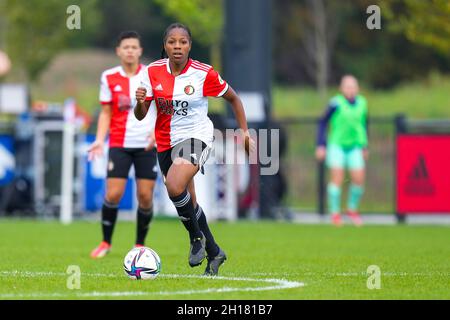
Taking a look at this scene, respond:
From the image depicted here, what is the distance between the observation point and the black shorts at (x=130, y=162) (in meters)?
12.9

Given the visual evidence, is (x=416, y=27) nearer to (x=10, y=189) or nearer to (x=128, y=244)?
(x=10, y=189)

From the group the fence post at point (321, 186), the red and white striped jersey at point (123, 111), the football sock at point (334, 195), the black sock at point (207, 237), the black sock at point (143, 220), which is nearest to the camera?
the black sock at point (207, 237)

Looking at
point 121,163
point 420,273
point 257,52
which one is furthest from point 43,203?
point 420,273

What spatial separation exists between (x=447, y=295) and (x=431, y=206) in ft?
40.8

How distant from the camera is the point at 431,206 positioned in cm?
2094

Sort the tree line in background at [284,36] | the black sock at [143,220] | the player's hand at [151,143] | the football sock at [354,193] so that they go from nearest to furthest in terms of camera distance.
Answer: the player's hand at [151,143], the black sock at [143,220], the football sock at [354,193], the tree line in background at [284,36]

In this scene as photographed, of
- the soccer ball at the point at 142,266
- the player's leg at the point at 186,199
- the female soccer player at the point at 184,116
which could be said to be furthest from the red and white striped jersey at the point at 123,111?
the soccer ball at the point at 142,266

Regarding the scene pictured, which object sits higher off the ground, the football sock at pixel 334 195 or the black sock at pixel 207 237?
the black sock at pixel 207 237

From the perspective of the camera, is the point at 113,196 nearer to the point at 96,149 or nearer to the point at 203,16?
the point at 96,149

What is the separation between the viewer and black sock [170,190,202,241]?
10.0 meters

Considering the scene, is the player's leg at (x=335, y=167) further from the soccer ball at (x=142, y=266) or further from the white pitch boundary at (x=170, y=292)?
the soccer ball at (x=142, y=266)

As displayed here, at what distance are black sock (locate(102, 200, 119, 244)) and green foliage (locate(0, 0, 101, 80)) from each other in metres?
19.2

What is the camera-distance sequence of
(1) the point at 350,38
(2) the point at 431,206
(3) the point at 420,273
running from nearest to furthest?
(3) the point at 420,273 → (2) the point at 431,206 → (1) the point at 350,38

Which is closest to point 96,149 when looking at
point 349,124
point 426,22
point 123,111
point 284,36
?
A: point 123,111
